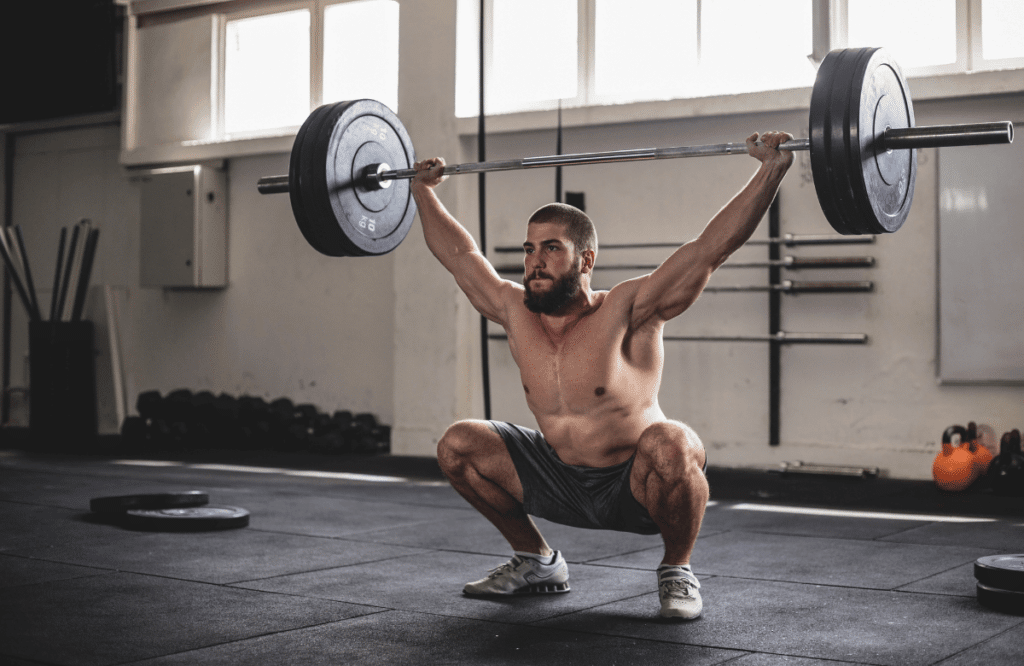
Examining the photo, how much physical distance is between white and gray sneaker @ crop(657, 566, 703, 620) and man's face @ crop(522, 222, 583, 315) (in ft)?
2.16

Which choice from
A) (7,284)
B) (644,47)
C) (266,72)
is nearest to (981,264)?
(644,47)

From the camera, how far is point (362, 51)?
6.49 metres

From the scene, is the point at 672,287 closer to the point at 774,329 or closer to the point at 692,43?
the point at 774,329

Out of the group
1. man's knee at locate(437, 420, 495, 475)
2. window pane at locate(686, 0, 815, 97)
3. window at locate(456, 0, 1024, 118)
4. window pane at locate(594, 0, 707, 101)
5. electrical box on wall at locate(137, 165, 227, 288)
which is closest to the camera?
man's knee at locate(437, 420, 495, 475)

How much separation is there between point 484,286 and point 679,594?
0.88 metres

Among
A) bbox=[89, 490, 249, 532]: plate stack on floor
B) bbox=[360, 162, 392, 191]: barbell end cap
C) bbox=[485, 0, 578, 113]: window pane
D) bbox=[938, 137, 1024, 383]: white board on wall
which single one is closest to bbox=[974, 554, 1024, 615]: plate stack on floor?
bbox=[360, 162, 392, 191]: barbell end cap

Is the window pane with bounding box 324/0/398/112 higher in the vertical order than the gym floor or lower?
higher

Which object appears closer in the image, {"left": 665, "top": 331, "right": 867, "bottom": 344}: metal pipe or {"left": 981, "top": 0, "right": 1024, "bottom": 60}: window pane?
{"left": 981, "top": 0, "right": 1024, "bottom": 60}: window pane

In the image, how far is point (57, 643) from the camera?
2197 millimetres

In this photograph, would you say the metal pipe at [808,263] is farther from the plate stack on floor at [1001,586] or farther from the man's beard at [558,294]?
the man's beard at [558,294]

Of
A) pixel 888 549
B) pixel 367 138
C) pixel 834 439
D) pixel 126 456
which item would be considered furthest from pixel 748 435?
pixel 126 456

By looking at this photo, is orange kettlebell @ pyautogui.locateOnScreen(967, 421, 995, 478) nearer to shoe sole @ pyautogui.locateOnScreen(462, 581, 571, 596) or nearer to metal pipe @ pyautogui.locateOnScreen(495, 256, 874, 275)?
metal pipe @ pyautogui.locateOnScreen(495, 256, 874, 275)

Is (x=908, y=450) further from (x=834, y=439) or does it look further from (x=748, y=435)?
(x=748, y=435)

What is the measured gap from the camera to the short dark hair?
99.6 inches
